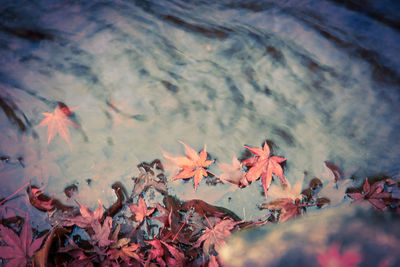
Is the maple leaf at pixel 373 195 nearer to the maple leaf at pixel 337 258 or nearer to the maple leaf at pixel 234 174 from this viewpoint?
the maple leaf at pixel 234 174

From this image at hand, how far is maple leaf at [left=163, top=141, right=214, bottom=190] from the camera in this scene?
1471mm

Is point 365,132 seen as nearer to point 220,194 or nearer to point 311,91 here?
point 311,91

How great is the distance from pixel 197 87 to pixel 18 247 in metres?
1.45

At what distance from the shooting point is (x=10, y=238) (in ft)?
4.01

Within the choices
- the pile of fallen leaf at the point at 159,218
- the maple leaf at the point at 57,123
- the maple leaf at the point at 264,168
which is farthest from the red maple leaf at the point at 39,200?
the maple leaf at the point at 264,168

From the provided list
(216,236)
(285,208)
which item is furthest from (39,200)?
(285,208)

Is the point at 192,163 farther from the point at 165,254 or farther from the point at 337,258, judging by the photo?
the point at 337,258

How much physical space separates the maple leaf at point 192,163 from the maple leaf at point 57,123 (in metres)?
0.74

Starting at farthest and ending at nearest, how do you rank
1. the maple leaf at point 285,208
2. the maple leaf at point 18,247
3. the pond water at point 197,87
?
the pond water at point 197,87
the maple leaf at point 285,208
the maple leaf at point 18,247

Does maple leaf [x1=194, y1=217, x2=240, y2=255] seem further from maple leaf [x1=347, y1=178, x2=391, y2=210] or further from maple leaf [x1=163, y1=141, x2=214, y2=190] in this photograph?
maple leaf [x1=347, y1=178, x2=391, y2=210]

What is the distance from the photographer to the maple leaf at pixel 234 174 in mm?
1490

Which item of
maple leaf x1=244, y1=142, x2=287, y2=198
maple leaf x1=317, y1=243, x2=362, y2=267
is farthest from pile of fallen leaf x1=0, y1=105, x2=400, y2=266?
maple leaf x1=317, y1=243, x2=362, y2=267

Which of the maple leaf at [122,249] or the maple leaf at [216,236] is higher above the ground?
the maple leaf at [216,236]

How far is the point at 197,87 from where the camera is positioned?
5.64 ft
